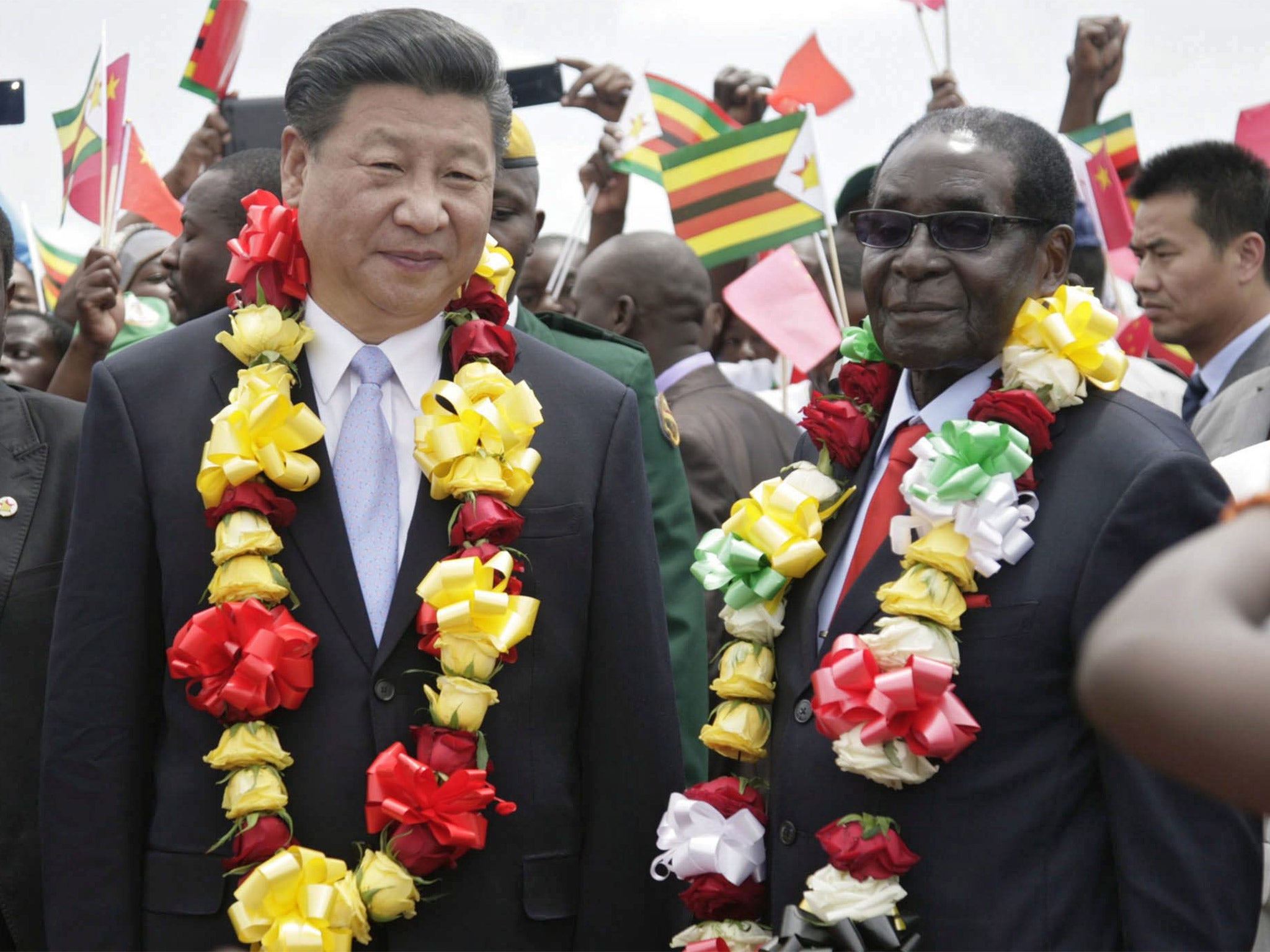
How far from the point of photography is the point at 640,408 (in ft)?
14.5

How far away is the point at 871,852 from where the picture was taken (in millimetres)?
3002

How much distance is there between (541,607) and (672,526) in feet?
3.36

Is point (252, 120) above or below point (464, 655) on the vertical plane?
above

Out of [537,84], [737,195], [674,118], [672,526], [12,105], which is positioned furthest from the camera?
[674,118]

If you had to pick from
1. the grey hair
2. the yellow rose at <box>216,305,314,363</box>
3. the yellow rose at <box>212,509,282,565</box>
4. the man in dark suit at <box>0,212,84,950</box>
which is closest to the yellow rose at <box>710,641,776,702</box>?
the yellow rose at <box>212,509,282,565</box>

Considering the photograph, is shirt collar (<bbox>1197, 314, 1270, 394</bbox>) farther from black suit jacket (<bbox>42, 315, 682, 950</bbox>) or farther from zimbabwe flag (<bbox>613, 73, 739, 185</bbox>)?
black suit jacket (<bbox>42, 315, 682, 950</bbox>)

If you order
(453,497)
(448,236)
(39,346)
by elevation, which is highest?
(448,236)

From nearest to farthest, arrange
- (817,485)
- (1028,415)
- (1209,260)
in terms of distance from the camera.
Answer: (1028,415), (817,485), (1209,260)

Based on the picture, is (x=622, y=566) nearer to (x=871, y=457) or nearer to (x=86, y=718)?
(x=871, y=457)

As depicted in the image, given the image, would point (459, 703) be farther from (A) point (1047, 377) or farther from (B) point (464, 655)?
(A) point (1047, 377)

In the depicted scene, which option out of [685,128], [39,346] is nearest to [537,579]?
[39,346]

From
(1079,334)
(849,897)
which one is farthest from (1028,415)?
(849,897)

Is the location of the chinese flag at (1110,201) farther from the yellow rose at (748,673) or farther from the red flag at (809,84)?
the yellow rose at (748,673)

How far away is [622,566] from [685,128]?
5.67m
